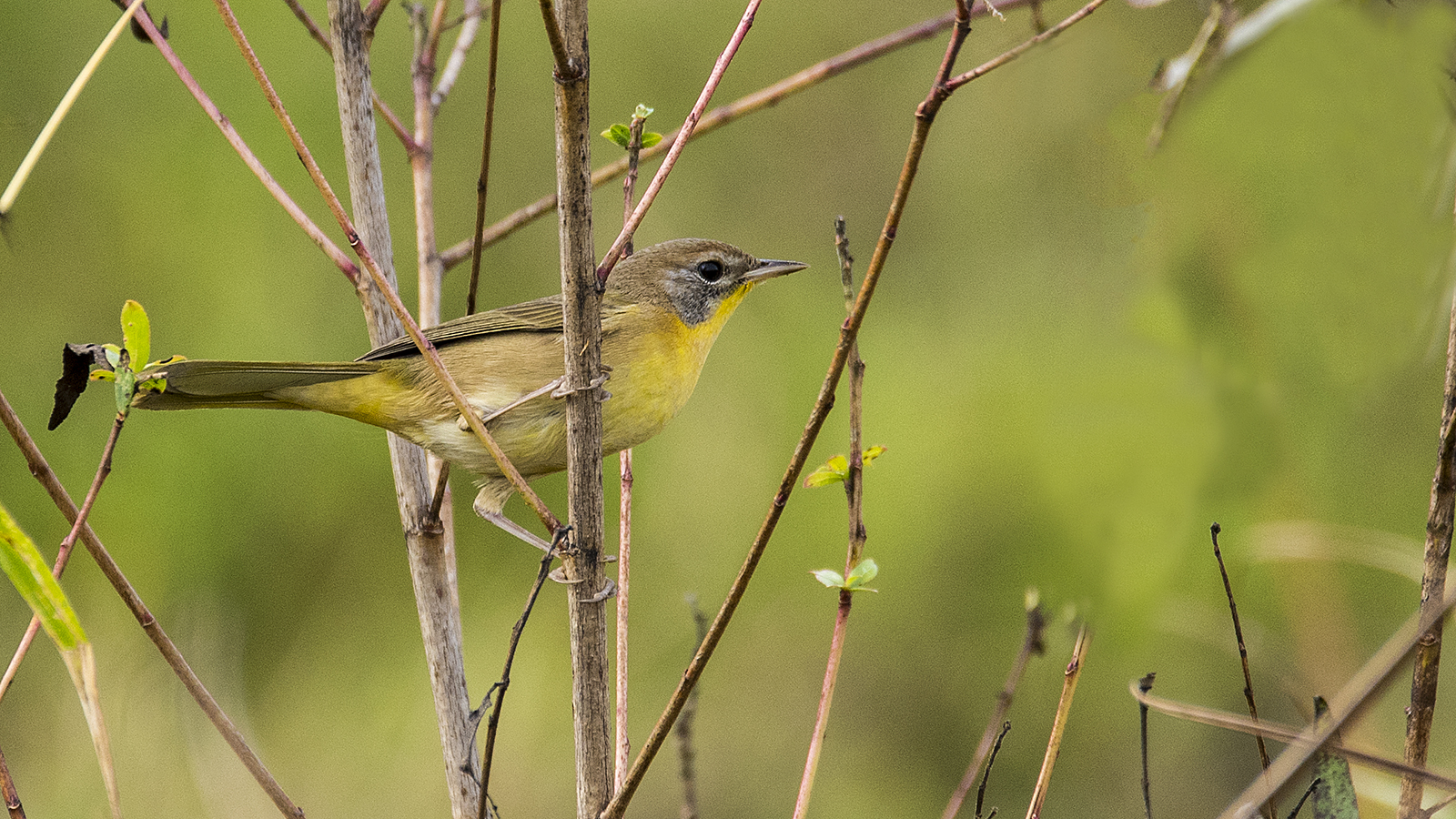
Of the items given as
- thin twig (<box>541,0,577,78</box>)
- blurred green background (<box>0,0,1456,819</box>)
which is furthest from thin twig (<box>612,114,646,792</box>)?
blurred green background (<box>0,0,1456,819</box>)

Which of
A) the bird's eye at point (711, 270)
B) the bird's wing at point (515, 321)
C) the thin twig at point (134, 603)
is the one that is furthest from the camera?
the bird's eye at point (711, 270)

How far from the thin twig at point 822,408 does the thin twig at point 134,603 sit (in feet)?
1.99

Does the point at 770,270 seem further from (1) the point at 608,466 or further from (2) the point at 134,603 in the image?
(2) the point at 134,603

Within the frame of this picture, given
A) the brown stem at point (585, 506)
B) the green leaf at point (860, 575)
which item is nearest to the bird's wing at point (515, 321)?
the brown stem at point (585, 506)

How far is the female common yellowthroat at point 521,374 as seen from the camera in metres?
2.79

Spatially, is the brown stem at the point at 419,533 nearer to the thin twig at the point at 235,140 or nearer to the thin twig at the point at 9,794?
the thin twig at the point at 235,140

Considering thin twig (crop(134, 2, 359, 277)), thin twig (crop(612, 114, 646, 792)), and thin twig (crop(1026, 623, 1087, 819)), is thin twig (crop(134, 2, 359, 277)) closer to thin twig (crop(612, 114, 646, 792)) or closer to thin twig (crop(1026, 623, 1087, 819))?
thin twig (crop(612, 114, 646, 792))

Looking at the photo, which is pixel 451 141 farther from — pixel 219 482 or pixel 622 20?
pixel 219 482

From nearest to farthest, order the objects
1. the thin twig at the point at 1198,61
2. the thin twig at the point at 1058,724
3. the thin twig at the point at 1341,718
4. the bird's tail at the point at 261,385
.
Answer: the thin twig at the point at 1341,718 < the thin twig at the point at 1198,61 < the thin twig at the point at 1058,724 < the bird's tail at the point at 261,385

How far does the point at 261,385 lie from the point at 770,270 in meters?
1.57

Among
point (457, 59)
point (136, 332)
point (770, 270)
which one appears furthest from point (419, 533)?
point (770, 270)

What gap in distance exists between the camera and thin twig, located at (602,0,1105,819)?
1.46 m

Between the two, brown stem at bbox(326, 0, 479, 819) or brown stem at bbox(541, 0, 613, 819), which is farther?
brown stem at bbox(326, 0, 479, 819)

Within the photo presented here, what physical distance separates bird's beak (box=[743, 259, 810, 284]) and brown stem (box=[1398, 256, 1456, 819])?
6.78ft
